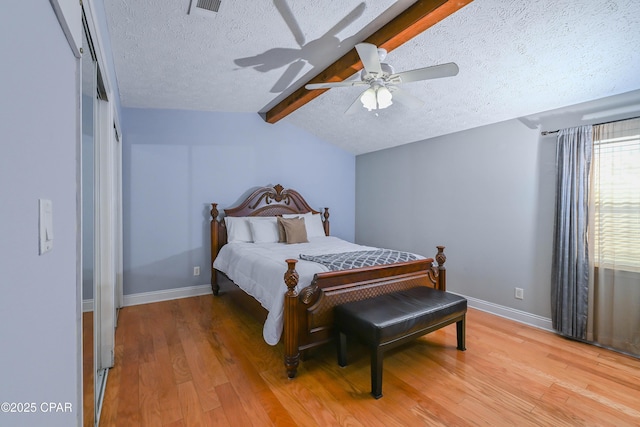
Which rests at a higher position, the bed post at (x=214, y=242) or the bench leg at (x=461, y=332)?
the bed post at (x=214, y=242)

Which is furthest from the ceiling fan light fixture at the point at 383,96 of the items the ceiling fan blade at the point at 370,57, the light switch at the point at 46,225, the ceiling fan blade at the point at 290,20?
the light switch at the point at 46,225

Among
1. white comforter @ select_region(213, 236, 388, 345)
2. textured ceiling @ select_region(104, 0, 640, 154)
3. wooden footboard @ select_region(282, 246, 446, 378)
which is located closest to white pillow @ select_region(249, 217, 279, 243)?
white comforter @ select_region(213, 236, 388, 345)

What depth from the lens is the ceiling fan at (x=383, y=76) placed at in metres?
1.88

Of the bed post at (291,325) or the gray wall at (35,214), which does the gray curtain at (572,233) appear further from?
the gray wall at (35,214)

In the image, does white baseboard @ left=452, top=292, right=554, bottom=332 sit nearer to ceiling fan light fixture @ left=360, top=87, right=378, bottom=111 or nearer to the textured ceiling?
the textured ceiling

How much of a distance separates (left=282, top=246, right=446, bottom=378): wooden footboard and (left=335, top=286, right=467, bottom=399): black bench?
86mm

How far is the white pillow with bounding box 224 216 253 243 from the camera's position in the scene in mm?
3949

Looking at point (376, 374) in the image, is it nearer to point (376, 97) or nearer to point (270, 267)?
point (270, 267)

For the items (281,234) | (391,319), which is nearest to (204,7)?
(391,319)

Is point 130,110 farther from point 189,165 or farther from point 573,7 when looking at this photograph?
point 573,7

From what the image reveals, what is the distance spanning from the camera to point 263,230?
4.02 meters

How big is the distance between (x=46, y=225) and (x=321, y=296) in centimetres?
182

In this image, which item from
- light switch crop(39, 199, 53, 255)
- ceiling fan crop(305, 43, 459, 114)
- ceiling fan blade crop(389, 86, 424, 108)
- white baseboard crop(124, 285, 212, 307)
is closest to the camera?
light switch crop(39, 199, 53, 255)

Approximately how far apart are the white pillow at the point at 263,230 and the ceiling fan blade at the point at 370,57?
2548 millimetres
